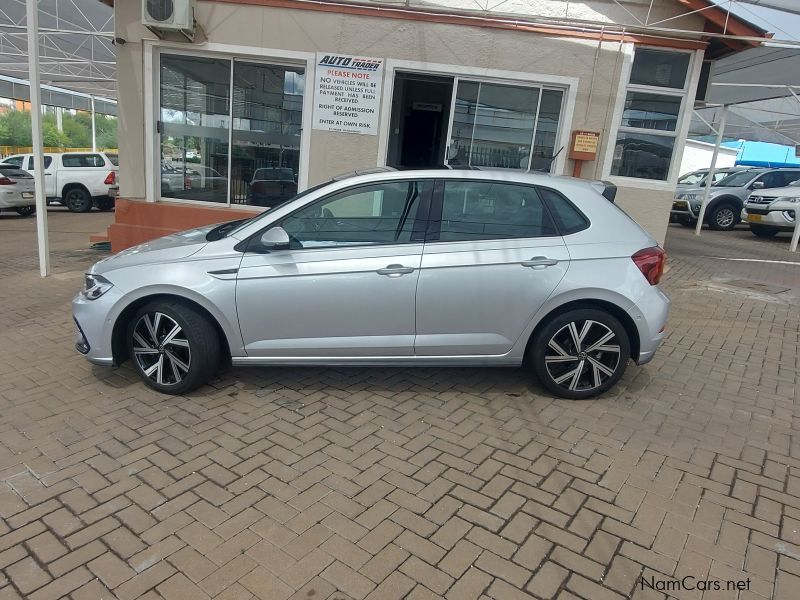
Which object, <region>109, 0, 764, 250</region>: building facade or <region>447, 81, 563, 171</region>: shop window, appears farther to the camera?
<region>447, 81, 563, 171</region>: shop window

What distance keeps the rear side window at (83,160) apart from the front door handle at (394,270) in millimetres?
15231

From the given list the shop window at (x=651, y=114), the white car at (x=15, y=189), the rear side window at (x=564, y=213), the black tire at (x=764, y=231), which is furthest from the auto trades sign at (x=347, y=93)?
the black tire at (x=764, y=231)

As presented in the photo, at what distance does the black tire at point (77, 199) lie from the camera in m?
15.4

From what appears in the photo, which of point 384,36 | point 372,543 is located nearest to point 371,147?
point 384,36

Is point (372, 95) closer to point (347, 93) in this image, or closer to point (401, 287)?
point (347, 93)

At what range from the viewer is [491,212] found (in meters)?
3.92

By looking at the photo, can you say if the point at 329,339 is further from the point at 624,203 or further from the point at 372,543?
the point at 624,203

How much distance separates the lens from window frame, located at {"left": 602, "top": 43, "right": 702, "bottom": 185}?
293 inches

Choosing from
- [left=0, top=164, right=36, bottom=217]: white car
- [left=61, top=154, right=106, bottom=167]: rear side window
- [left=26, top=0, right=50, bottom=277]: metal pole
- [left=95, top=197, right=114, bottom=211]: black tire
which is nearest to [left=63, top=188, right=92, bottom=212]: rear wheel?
[left=95, top=197, right=114, bottom=211]: black tire

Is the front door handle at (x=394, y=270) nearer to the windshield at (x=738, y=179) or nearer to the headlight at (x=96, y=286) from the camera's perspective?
the headlight at (x=96, y=286)

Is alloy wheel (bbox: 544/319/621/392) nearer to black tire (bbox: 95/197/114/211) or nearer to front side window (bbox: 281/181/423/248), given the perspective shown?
front side window (bbox: 281/181/423/248)

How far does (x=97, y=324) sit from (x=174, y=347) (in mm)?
554

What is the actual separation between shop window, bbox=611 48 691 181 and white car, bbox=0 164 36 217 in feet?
47.2

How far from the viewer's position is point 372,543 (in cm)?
253
